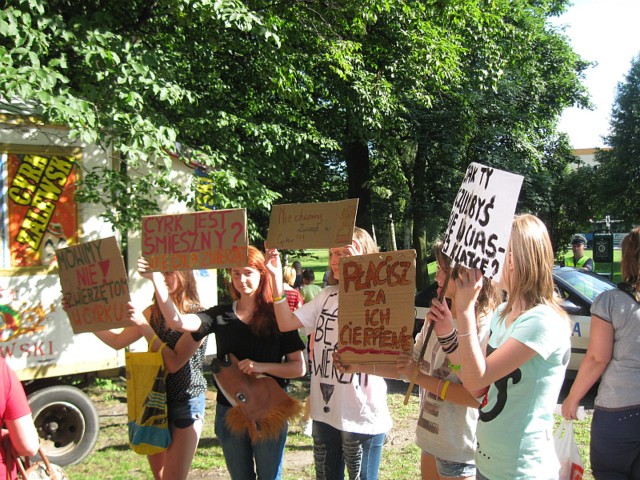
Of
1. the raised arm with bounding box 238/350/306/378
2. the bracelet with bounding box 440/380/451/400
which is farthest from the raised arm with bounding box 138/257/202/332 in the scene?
the bracelet with bounding box 440/380/451/400

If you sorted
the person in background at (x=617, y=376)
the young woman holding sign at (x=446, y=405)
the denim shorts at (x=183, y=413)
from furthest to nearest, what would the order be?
the denim shorts at (x=183, y=413), the person in background at (x=617, y=376), the young woman holding sign at (x=446, y=405)

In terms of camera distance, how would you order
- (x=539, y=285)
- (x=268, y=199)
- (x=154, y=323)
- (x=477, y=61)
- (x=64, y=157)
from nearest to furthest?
1. (x=539, y=285)
2. (x=154, y=323)
3. (x=64, y=157)
4. (x=268, y=199)
5. (x=477, y=61)

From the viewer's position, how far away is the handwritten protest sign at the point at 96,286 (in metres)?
3.66

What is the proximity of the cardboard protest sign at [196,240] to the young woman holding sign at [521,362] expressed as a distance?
4.65ft

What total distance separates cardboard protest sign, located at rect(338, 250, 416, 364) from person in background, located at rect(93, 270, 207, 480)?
1.07 metres

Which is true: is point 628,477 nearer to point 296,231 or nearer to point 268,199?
point 296,231

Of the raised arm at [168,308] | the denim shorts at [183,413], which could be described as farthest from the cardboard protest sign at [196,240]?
the denim shorts at [183,413]

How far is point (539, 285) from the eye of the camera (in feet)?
8.48

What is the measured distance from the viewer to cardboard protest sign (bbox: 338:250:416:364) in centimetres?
304

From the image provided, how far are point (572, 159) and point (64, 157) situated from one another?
2354 cm

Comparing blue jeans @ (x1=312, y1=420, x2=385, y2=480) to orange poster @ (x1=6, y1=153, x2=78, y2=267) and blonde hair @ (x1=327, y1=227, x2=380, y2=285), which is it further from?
orange poster @ (x1=6, y1=153, x2=78, y2=267)

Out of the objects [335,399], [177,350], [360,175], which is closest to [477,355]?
[335,399]

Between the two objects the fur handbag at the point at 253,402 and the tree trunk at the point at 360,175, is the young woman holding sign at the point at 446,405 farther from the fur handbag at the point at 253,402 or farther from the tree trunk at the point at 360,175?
the tree trunk at the point at 360,175

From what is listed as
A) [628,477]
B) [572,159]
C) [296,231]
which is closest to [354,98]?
[296,231]
